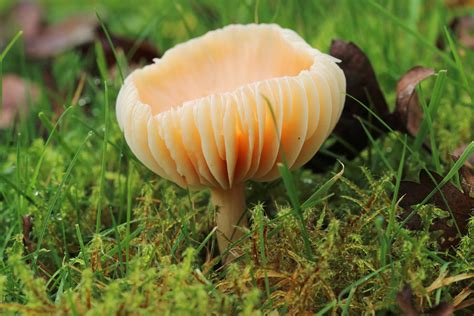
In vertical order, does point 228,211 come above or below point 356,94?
below

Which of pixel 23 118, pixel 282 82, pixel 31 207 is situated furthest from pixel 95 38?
pixel 282 82

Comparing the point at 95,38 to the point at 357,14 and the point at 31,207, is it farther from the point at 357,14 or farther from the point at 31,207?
the point at 31,207

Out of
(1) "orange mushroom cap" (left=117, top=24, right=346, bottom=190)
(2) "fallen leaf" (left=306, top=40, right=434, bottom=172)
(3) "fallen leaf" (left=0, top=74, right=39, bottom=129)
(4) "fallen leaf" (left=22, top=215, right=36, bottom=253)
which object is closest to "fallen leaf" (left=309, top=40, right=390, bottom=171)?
(2) "fallen leaf" (left=306, top=40, right=434, bottom=172)

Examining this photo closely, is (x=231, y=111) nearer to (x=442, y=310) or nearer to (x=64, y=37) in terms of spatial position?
(x=442, y=310)

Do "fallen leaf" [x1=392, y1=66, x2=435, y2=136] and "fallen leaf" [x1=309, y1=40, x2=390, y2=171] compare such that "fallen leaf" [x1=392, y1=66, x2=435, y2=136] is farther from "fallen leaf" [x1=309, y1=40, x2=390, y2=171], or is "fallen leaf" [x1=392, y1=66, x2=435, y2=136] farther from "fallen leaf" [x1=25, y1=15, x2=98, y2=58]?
"fallen leaf" [x1=25, y1=15, x2=98, y2=58]

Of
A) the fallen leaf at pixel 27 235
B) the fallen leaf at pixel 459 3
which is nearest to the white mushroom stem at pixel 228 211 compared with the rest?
the fallen leaf at pixel 27 235

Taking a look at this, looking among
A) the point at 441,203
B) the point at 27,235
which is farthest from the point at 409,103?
the point at 27,235

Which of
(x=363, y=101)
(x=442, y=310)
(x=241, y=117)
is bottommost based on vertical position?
(x=442, y=310)
